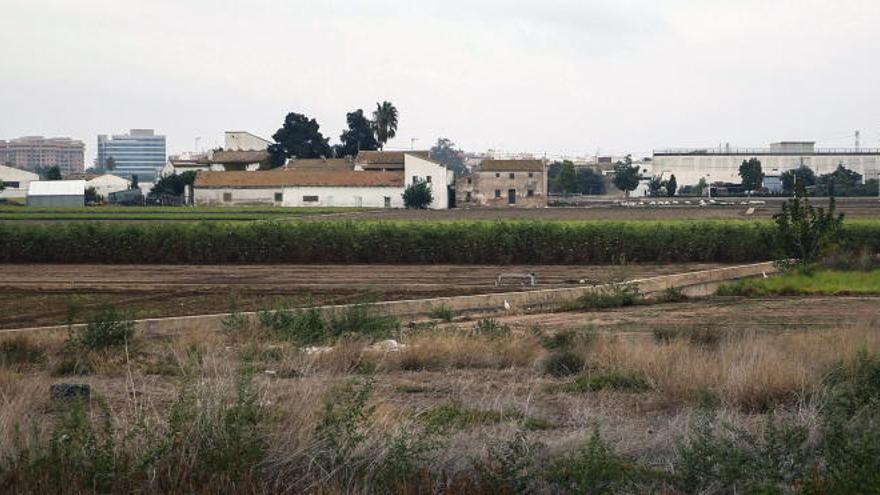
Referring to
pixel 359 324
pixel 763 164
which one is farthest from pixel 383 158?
pixel 359 324

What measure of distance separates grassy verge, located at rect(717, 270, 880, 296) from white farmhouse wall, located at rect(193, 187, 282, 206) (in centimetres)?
6034

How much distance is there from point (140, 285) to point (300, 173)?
2284 inches

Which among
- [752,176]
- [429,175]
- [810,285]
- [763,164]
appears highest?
[763,164]

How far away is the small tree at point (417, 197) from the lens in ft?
274

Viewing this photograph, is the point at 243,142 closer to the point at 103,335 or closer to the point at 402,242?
the point at 402,242

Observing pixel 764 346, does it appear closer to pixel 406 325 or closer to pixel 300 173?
pixel 406 325

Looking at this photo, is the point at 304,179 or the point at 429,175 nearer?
the point at 304,179

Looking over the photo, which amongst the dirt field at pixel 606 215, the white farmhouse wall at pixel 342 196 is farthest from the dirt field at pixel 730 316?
the white farmhouse wall at pixel 342 196

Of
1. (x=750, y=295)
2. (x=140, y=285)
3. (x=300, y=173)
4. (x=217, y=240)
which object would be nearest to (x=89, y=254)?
(x=217, y=240)

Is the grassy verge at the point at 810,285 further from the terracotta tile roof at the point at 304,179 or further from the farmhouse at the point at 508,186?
the farmhouse at the point at 508,186

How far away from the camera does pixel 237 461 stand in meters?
7.77

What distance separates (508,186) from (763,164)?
55.3 meters

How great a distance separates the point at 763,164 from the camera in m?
136

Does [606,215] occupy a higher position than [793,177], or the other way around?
[793,177]
